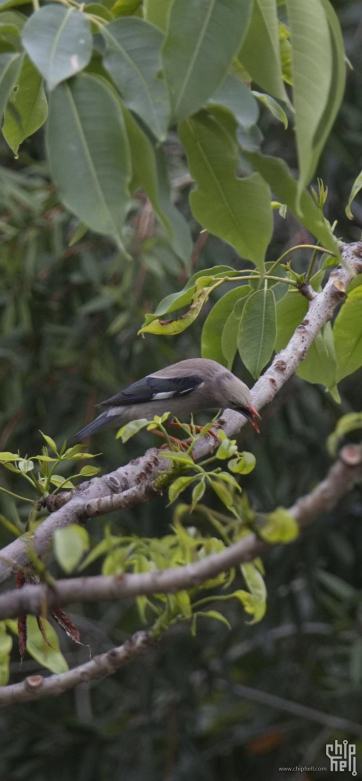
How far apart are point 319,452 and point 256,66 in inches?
187

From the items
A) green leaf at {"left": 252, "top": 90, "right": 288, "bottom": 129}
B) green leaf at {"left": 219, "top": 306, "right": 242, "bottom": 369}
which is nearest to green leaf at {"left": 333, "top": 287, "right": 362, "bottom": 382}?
green leaf at {"left": 219, "top": 306, "right": 242, "bottom": 369}

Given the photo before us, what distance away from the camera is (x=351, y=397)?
6484 millimetres

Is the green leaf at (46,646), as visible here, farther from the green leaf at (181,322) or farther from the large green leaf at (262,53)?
the large green leaf at (262,53)

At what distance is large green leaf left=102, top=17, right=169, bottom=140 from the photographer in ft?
4.66

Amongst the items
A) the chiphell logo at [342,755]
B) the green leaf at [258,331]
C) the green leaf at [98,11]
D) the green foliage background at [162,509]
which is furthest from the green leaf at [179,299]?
the chiphell logo at [342,755]

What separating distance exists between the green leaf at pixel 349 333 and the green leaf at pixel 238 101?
773 mm

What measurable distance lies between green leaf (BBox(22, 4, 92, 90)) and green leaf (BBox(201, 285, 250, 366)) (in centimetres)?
110

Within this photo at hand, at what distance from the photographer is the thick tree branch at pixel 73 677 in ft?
5.86

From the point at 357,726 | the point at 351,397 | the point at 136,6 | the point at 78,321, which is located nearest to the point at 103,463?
the point at 78,321

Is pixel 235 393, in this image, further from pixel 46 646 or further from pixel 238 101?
pixel 238 101

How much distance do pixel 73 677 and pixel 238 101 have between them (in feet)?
4.09

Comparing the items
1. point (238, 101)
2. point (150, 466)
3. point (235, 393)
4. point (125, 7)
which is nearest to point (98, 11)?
point (125, 7)

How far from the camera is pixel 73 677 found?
1807mm

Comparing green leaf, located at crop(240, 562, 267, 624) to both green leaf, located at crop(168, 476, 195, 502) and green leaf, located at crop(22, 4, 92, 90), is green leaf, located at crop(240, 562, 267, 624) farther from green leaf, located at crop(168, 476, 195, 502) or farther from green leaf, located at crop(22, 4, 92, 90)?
green leaf, located at crop(22, 4, 92, 90)
